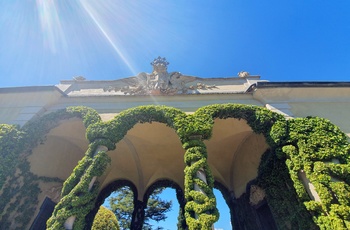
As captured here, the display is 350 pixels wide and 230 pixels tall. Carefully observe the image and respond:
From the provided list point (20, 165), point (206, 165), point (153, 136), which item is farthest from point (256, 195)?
point (20, 165)

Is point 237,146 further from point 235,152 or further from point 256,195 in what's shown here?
point 256,195

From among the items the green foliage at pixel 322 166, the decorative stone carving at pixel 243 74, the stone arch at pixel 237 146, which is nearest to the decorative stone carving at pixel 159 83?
the decorative stone carving at pixel 243 74

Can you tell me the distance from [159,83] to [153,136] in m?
2.57

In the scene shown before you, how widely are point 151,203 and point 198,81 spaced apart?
50.0 ft

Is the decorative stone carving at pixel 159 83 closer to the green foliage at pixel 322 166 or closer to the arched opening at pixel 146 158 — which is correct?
the arched opening at pixel 146 158

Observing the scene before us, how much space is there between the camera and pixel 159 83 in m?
8.81

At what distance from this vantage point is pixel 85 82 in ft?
32.5

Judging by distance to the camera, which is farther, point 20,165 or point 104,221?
point 104,221

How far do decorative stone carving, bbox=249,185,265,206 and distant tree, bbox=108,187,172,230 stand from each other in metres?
11.9

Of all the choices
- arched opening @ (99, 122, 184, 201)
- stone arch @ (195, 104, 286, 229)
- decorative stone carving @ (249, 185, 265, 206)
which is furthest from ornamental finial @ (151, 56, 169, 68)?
decorative stone carving @ (249, 185, 265, 206)

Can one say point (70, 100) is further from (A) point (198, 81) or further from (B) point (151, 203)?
(B) point (151, 203)

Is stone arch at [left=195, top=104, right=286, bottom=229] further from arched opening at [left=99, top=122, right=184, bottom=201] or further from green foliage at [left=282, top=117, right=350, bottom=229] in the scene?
arched opening at [left=99, top=122, right=184, bottom=201]

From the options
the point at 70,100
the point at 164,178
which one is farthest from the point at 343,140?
the point at 70,100

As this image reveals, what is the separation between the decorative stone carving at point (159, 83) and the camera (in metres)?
8.73
